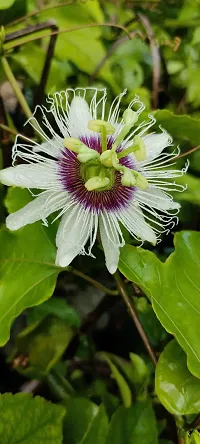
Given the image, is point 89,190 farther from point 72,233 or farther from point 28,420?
point 28,420

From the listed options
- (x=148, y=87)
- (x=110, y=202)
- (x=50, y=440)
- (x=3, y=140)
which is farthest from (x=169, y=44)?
(x=50, y=440)

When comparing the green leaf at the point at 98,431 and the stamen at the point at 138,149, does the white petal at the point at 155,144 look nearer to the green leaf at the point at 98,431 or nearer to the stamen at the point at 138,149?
the stamen at the point at 138,149

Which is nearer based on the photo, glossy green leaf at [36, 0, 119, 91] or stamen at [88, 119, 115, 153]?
stamen at [88, 119, 115, 153]

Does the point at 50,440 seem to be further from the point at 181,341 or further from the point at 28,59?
the point at 28,59

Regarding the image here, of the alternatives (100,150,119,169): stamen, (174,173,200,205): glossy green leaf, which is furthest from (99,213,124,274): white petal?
(174,173,200,205): glossy green leaf

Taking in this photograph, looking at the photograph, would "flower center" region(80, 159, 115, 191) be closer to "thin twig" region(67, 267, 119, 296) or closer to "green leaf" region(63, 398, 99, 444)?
"thin twig" region(67, 267, 119, 296)

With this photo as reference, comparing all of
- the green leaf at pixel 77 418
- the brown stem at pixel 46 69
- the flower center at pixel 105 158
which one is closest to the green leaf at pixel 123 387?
the green leaf at pixel 77 418
